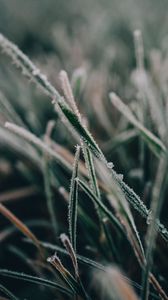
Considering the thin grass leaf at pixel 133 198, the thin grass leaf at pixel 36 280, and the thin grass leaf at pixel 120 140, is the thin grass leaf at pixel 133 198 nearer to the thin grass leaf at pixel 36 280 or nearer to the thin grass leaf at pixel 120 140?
the thin grass leaf at pixel 36 280

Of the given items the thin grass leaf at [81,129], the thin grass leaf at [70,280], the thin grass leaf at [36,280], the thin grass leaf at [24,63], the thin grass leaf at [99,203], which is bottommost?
the thin grass leaf at [70,280]

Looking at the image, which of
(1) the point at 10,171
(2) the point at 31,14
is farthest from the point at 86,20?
(1) the point at 10,171

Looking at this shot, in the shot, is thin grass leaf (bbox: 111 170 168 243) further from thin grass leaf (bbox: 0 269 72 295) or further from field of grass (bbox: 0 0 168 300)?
thin grass leaf (bbox: 0 269 72 295)

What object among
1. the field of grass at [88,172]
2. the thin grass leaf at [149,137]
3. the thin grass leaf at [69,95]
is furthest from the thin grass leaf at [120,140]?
the thin grass leaf at [69,95]

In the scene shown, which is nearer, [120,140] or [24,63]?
[24,63]

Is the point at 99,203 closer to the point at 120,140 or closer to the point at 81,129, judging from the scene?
the point at 81,129

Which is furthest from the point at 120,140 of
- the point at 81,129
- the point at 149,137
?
the point at 81,129

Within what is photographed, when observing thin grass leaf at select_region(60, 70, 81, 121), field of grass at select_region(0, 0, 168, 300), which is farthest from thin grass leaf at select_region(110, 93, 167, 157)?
thin grass leaf at select_region(60, 70, 81, 121)

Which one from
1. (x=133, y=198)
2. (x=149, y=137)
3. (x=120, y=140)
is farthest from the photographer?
(x=120, y=140)
